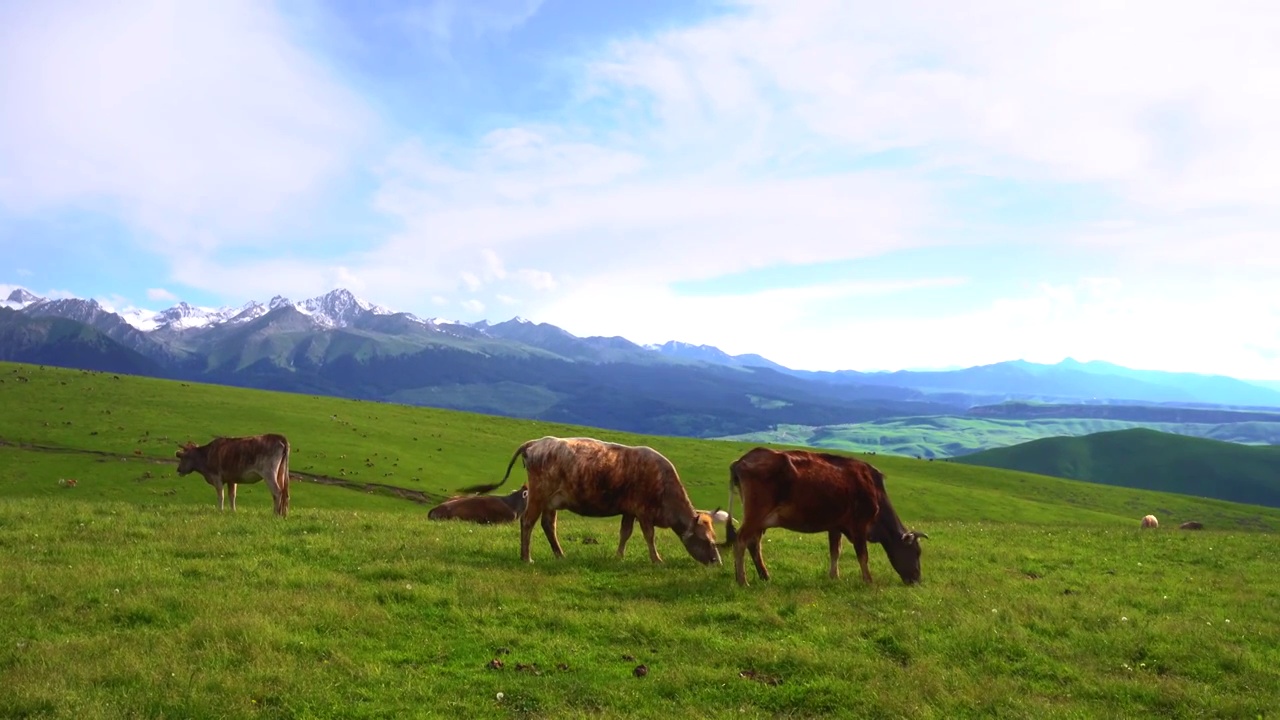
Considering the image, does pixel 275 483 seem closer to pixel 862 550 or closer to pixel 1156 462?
pixel 862 550

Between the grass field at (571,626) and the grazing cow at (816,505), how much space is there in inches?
30.6

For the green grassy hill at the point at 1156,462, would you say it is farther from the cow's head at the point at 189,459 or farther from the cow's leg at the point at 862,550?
the cow's head at the point at 189,459

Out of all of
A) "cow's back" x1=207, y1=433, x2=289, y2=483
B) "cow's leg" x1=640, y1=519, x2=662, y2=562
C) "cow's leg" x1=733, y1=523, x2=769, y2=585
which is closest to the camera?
"cow's leg" x1=733, y1=523, x2=769, y2=585

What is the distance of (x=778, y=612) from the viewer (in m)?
12.8

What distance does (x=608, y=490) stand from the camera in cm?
1642

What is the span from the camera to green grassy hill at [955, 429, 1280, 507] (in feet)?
504

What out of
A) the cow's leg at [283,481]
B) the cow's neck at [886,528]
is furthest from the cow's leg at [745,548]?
the cow's leg at [283,481]

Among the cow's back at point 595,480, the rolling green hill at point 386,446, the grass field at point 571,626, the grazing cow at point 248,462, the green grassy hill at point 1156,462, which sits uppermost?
the cow's back at point 595,480

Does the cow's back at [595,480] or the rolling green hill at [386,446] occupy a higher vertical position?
the cow's back at [595,480]

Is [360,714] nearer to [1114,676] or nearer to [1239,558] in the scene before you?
[1114,676]

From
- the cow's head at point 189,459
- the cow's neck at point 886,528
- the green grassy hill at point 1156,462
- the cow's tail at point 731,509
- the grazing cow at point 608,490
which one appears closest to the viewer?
the cow's tail at point 731,509

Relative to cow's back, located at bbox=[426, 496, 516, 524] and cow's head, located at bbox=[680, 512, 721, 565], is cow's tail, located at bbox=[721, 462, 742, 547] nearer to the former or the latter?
cow's head, located at bbox=[680, 512, 721, 565]

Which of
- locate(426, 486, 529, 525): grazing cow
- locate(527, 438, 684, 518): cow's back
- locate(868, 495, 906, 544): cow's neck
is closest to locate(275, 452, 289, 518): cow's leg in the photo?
locate(426, 486, 529, 525): grazing cow

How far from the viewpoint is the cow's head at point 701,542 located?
16.7 meters
